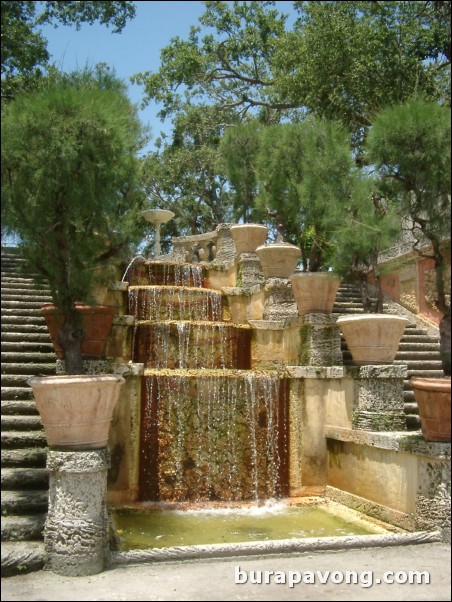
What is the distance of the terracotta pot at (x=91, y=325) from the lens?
646cm

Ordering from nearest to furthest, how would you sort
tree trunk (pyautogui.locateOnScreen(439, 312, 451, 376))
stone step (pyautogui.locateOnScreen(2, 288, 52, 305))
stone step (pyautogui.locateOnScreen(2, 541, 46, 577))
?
stone step (pyautogui.locateOnScreen(2, 541, 46, 577)), tree trunk (pyautogui.locateOnScreen(439, 312, 451, 376)), stone step (pyautogui.locateOnScreen(2, 288, 52, 305))

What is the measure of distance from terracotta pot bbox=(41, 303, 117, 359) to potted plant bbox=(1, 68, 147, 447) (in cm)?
82

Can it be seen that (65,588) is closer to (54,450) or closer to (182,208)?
(54,450)

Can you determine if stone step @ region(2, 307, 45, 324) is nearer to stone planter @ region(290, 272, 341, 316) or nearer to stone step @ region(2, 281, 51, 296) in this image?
stone step @ region(2, 281, 51, 296)

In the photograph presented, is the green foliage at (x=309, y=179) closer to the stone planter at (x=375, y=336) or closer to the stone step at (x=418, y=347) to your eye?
the stone planter at (x=375, y=336)

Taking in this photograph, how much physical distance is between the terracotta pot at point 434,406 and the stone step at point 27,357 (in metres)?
4.15

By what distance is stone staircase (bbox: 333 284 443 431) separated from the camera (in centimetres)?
724

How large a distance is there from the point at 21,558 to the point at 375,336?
420 cm

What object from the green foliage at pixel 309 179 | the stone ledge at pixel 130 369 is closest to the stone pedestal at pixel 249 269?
the green foliage at pixel 309 179

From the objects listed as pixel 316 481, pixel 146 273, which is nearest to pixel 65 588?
pixel 316 481

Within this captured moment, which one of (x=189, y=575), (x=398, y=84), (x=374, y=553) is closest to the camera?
(x=189, y=575)

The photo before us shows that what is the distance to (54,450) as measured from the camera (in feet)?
15.3

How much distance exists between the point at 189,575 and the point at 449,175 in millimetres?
3984

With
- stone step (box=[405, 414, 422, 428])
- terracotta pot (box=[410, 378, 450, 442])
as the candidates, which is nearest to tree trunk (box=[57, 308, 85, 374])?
terracotta pot (box=[410, 378, 450, 442])
